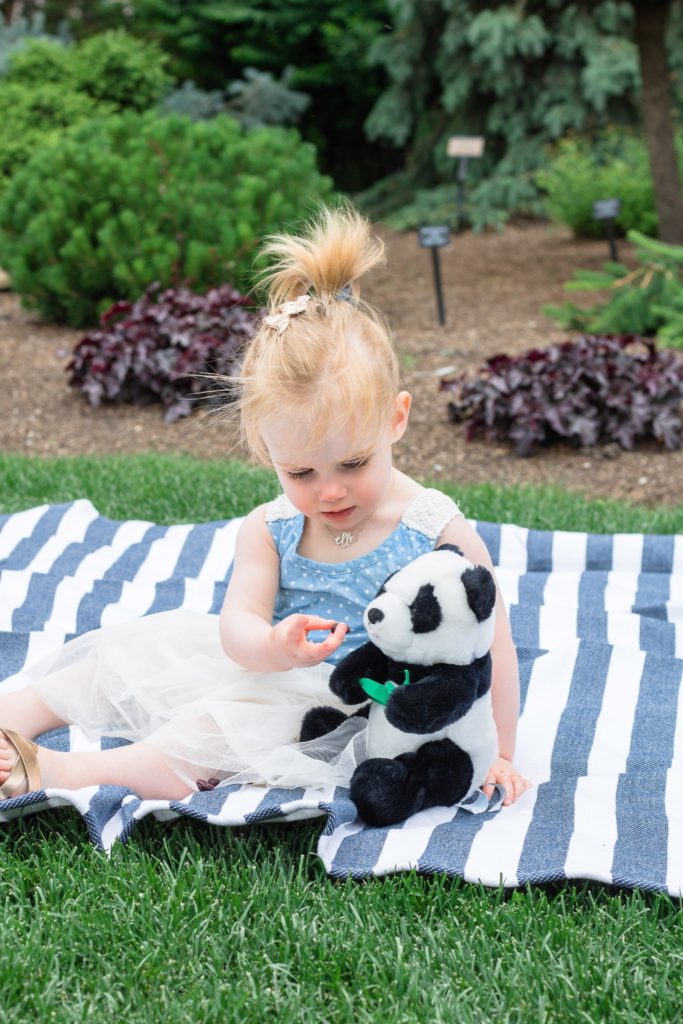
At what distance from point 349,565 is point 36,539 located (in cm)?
156

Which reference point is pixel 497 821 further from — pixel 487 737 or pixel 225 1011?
pixel 225 1011

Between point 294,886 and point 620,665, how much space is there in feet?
3.92

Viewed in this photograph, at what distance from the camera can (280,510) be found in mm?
2459

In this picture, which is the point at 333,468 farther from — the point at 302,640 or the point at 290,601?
the point at 290,601

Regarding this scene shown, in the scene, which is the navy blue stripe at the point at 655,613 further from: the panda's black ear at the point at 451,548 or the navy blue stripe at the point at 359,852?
the navy blue stripe at the point at 359,852

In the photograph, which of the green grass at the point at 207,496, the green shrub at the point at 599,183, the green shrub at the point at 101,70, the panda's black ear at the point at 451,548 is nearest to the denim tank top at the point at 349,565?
the panda's black ear at the point at 451,548

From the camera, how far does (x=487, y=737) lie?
219 cm

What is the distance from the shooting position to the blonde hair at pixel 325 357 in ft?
6.89

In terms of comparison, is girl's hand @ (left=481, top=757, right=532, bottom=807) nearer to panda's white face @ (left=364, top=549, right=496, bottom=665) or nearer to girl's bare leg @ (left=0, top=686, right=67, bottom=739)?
panda's white face @ (left=364, top=549, right=496, bottom=665)

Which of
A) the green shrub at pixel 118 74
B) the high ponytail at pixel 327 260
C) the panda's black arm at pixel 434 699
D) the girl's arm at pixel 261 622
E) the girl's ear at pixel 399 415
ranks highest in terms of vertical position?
the green shrub at pixel 118 74

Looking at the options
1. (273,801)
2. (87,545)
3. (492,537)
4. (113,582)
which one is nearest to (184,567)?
(113,582)

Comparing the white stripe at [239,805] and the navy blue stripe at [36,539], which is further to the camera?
the navy blue stripe at [36,539]

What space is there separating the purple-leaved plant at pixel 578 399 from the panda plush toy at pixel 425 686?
2.83 meters

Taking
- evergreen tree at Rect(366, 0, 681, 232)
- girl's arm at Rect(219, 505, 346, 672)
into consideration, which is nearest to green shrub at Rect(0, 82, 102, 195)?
evergreen tree at Rect(366, 0, 681, 232)
